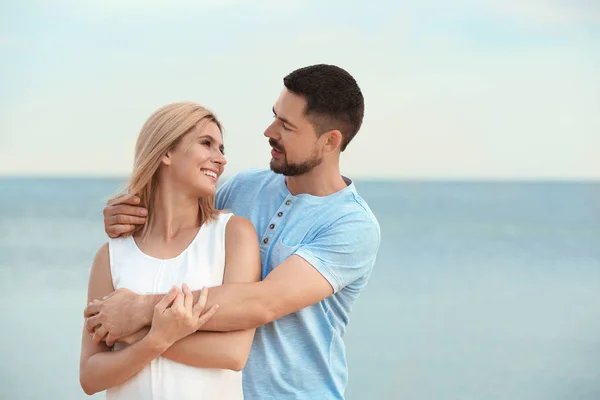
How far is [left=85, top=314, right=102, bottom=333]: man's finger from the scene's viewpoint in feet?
7.11

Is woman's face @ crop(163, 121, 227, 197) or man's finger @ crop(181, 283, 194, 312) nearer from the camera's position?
man's finger @ crop(181, 283, 194, 312)

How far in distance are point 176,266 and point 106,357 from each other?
29 centimetres

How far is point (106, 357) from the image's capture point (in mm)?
2182

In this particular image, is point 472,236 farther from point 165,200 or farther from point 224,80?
point 165,200

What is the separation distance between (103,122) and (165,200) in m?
16.7

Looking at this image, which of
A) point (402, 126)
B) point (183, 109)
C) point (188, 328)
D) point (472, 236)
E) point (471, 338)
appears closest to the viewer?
point (188, 328)

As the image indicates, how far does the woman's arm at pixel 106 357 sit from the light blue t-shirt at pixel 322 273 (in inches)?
14.3

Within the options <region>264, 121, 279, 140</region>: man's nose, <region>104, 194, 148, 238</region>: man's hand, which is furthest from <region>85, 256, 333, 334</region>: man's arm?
<region>264, 121, 279, 140</region>: man's nose

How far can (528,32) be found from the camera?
17156 millimetres

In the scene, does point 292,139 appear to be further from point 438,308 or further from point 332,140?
point 438,308

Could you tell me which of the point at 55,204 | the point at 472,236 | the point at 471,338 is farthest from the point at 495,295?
the point at 55,204

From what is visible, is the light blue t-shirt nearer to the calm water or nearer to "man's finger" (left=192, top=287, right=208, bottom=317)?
"man's finger" (left=192, top=287, right=208, bottom=317)

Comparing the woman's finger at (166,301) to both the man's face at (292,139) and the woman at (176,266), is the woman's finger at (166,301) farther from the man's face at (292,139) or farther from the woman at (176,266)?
the man's face at (292,139)

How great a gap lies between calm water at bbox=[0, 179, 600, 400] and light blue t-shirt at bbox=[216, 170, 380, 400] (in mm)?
779
